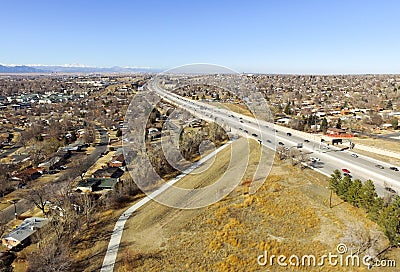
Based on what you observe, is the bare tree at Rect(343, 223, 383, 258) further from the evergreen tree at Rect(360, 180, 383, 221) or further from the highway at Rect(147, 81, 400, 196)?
the highway at Rect(147, 81, 400, 196)

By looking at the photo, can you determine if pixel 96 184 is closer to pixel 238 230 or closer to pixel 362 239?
pixel 238 230

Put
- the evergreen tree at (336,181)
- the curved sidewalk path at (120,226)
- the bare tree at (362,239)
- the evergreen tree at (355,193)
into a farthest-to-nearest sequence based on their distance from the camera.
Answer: the evergreen tree at (336,181) < the evergreen tree at (355,193) < the curved sidewalk path at (120,226) < the bare tree at (362,239)

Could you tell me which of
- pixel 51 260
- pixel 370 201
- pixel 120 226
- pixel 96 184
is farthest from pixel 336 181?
pixel 96 184

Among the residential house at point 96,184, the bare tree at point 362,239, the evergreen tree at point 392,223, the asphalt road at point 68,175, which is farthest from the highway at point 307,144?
the residential house at point 96,184

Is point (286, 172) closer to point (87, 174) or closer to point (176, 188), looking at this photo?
point (176, 188)

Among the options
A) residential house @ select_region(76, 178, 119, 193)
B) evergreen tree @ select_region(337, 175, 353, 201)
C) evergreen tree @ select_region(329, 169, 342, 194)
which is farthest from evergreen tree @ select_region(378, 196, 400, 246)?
residential house @ select_region(76, 178, 119, 193)

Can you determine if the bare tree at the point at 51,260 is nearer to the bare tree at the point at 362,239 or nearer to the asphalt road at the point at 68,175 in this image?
the asphalt road at the point at 68,175
